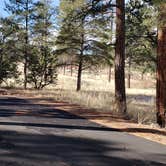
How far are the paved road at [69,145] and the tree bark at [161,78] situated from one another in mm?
4143

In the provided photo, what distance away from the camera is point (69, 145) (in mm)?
9961

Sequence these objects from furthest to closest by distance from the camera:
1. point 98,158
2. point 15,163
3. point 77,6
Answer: point 77,6, point 98,158, point 15,163

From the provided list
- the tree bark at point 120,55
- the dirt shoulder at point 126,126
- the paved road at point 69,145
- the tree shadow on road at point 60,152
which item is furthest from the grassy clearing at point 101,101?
the tree shadow on road at point 60,152

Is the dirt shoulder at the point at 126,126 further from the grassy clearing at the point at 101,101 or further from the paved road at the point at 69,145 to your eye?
the grassy clearing at the point at 101,101

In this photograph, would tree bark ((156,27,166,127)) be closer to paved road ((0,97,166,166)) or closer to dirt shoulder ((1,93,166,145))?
dirt shoulder ((1,93,166,145))

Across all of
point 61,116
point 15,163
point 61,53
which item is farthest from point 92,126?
point 61,53

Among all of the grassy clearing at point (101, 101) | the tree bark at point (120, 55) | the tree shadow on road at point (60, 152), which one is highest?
the tree bark at point (120, 55)

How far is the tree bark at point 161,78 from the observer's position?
1694cm

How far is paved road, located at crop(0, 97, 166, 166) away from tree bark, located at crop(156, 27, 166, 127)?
4143 mm

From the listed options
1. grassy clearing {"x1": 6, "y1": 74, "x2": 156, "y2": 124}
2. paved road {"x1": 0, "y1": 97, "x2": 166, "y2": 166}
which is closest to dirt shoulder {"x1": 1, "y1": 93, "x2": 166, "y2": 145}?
paved road {"x1": 0, "y1": 97, "x2": 166, "y2": 166}

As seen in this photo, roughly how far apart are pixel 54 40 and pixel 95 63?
3.71 meters

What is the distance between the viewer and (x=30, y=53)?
122ft

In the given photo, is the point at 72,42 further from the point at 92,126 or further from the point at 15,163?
the point at 15,163

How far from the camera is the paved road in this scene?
329 inches
